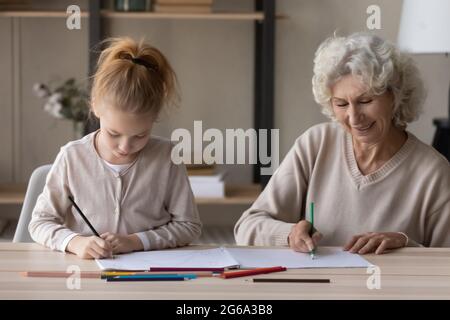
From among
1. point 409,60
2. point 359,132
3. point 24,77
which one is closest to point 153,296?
point 359,132

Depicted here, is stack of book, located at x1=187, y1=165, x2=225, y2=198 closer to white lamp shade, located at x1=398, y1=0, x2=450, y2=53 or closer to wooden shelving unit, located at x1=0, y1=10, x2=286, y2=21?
wooden shelving unit, located at x1=0, y1=10, x2=286, y2=21

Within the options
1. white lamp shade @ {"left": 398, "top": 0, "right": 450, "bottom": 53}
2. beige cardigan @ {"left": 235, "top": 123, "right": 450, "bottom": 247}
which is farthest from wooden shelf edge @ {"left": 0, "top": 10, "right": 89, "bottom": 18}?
beige cardigan @ {"left": 235, "top": 123, "right": 450, "bottom": 247}

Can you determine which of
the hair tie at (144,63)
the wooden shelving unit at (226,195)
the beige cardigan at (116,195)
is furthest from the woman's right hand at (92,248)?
the wooden shelving unit at (226,195)

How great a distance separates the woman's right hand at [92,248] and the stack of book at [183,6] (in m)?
1.95

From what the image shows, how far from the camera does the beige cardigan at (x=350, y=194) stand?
2.09 m

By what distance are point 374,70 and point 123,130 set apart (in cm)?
64

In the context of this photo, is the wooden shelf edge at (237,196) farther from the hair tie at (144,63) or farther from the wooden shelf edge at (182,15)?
the hair tie at (144,63)

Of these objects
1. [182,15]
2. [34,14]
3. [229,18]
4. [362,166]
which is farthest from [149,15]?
[362,166]

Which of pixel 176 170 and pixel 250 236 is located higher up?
pixel 176 170

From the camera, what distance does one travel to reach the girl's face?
1741 millimetres

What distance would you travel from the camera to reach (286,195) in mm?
2148
